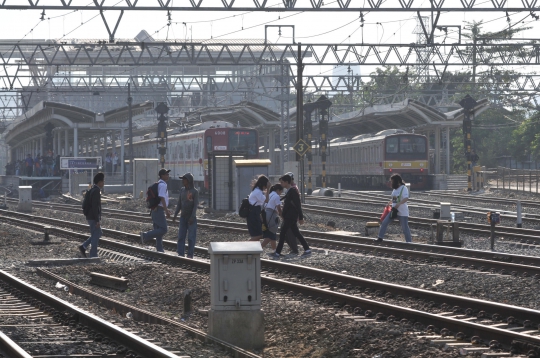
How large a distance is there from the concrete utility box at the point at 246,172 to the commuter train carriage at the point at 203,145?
948 centimetres

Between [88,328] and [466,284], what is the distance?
521 centimetres

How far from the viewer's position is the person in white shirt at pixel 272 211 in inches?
619

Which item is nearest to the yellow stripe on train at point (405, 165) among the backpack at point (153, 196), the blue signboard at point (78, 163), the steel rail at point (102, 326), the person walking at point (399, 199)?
the blue signboard at point (78, 163)

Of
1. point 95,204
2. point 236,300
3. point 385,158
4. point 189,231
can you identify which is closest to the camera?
point 236,300

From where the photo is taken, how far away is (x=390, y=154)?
143 feet

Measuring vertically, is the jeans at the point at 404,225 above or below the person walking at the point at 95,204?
below

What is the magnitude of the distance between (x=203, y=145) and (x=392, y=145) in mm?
9844

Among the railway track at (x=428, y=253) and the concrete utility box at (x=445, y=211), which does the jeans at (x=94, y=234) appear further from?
the concrete utility box at (x=445, y=211)

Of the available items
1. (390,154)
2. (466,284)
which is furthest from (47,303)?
(390,154)

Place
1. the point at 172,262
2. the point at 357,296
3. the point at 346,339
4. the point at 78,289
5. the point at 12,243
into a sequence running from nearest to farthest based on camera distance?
the point at 346,339 < the point at 357,296 < the point at 78,289 < the point at 172,262 < the point at 12,243

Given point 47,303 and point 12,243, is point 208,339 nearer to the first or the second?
point 47,303

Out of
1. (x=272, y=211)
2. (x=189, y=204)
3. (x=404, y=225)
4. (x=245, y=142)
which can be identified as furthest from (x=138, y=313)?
(x=245, y=142)

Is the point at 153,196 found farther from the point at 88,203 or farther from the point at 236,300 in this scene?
A: the point at 236,300

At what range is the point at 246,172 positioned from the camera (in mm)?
26453
